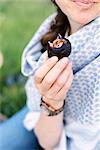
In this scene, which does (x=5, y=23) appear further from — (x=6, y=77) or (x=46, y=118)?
(x=46, y=118)

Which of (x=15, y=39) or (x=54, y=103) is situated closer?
(x=54, y=103)

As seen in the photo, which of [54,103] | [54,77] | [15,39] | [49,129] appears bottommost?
[15,39]

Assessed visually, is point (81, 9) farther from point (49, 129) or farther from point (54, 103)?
point (49, 129)

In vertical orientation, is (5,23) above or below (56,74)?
below

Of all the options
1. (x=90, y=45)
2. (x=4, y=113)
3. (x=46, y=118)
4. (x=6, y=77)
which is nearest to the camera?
(x=90, y=45)

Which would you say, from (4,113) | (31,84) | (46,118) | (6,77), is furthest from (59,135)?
(6,77)

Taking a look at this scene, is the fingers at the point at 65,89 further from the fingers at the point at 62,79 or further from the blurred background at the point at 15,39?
the blurred background at the point at 15,39

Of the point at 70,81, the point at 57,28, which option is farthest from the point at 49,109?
the point at 57,28
